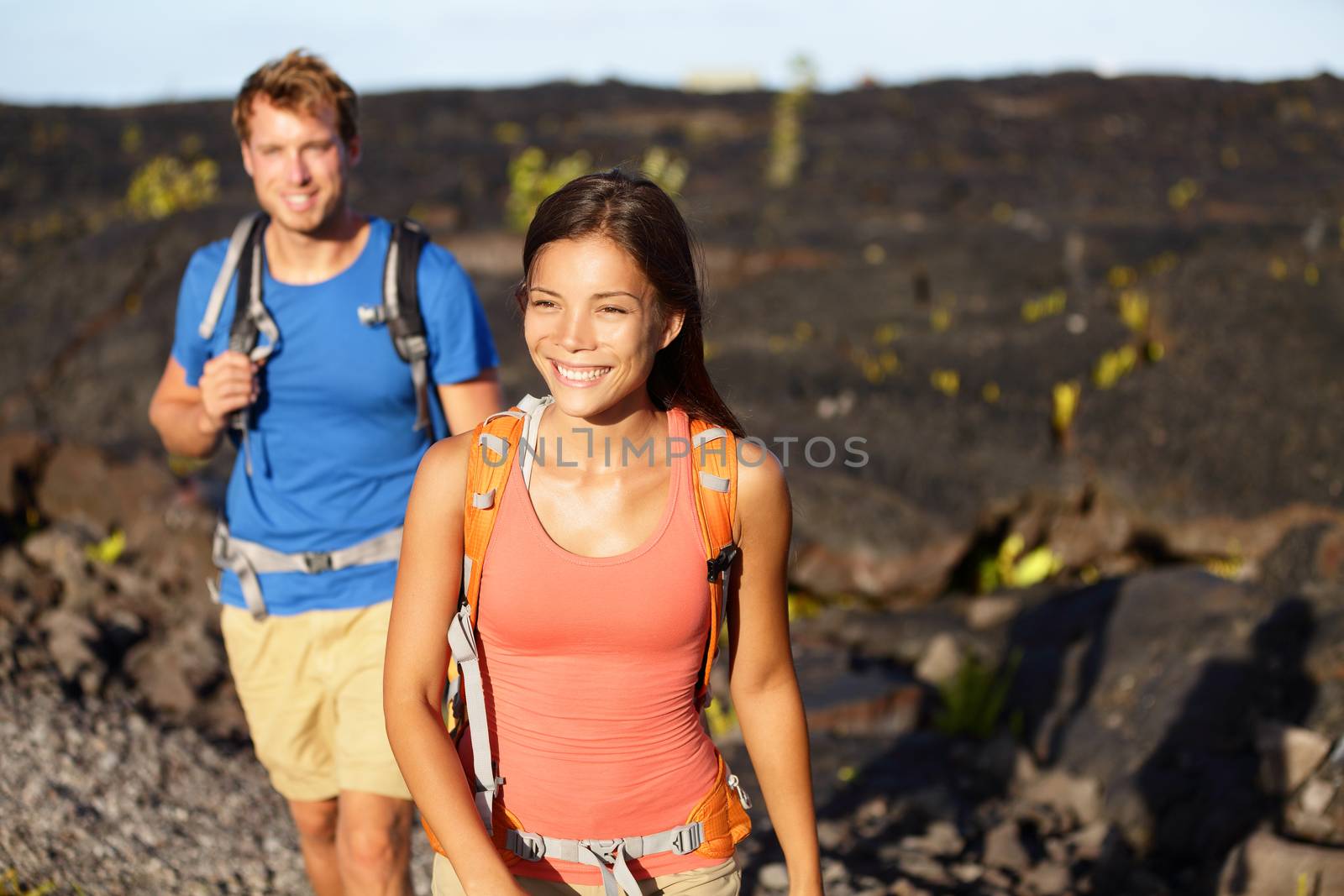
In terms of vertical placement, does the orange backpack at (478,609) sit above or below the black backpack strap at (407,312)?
below

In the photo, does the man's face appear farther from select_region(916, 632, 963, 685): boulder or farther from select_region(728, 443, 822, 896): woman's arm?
select_region(916, 632, 963, 685): boulder

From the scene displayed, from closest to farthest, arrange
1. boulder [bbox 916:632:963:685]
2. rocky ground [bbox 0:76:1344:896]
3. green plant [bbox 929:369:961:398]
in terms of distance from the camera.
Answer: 1. rocky ground [bbox 0:76:1344:896]
2. boulder [bbox 916:632:963:685]
3. green plant [bbox 929:369:961:398]

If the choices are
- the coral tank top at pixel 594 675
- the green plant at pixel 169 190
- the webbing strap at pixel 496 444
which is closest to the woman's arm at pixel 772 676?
the coral tank top at pixel 594 675

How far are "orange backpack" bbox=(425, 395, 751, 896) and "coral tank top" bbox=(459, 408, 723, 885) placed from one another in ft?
0.05

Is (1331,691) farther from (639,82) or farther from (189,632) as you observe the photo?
(639,82)

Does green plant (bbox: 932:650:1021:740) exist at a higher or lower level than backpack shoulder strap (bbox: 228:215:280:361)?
lower

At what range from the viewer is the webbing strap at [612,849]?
182cm

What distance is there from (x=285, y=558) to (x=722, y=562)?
1367mm

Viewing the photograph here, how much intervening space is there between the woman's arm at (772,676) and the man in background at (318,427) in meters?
1.05

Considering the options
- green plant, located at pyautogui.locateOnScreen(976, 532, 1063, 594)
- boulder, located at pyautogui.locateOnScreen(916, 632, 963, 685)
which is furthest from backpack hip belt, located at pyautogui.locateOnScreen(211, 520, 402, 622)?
green plant, located at pyautogui.locateOnScreen(976, 532, 1063, 594)

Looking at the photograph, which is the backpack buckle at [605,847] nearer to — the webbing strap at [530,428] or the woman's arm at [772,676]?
the woman's arm at [772,676]

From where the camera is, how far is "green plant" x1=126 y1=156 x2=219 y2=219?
14.9 metres

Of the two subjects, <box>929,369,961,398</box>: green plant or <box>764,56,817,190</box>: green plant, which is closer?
<box>929,369,961,398</box>: green plant

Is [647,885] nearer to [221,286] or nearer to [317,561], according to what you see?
[317,561]
